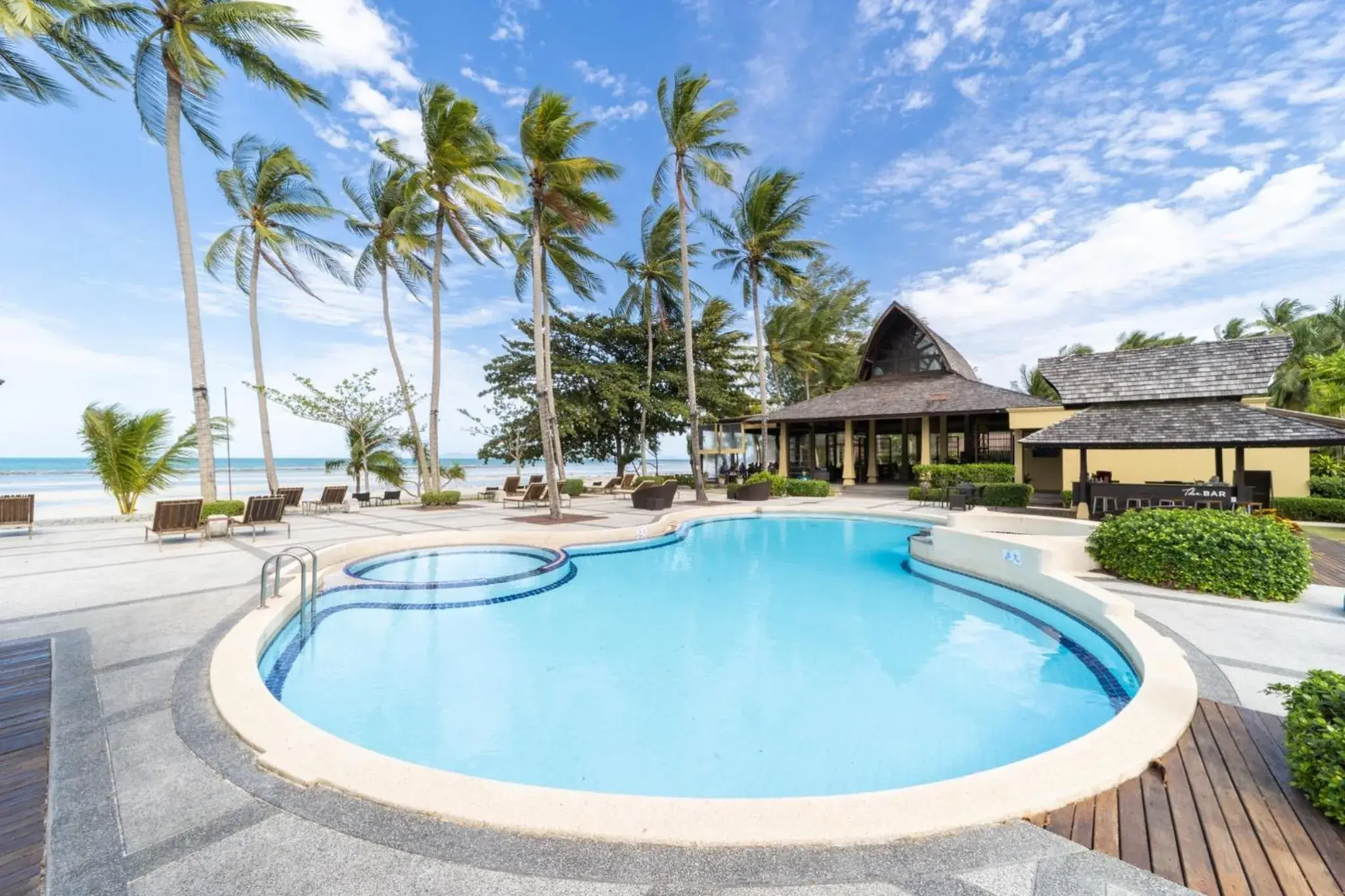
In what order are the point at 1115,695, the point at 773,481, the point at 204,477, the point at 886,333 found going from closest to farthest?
the point at 1115,695 → the point at 204,477 → the point at 773,481 → the point at 886,333

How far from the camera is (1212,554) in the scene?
6230mm

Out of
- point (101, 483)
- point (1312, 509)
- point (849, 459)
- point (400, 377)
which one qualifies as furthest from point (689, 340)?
point (101, 483)

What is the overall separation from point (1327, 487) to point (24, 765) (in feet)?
72.6

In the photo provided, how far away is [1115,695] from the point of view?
14.1ft

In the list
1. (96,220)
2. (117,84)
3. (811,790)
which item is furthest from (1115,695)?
(96,220)

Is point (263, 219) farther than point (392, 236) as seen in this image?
No

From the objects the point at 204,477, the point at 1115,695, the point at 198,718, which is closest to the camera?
the point at 198,718

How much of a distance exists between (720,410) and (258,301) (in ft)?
A: 59.3

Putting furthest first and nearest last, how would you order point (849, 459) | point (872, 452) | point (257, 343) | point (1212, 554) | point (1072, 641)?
1. point (872, 452)
2. point (849, 459)
3. point (257, 343)
4. point (1212, 554)
5. point (1072, 641)

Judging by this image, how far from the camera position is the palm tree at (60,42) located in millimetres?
7180

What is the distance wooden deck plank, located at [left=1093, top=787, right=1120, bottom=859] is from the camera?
208cm

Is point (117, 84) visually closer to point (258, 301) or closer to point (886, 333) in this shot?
point (258, 301)

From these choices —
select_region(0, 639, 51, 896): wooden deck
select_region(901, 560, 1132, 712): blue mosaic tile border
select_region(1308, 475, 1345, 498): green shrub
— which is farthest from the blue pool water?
select_region(1308, 475, 1345, 498): green shrub

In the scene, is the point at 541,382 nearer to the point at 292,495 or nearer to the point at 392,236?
the point at 292,495
